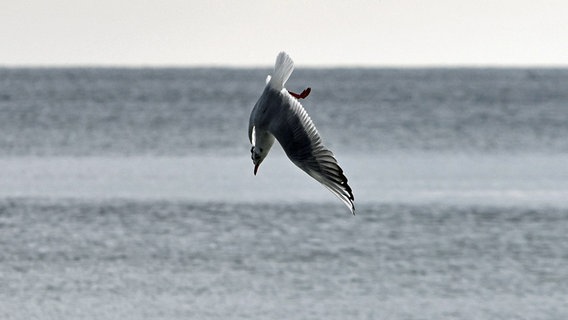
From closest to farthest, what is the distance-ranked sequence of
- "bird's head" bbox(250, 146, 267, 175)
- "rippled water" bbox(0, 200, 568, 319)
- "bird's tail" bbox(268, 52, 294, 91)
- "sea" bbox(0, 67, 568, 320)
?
"bird's head" bbox(250, 146, 267, 175) → "bird's tail" bbox(268, 52, 294, 91) → "rippled water" bbox(0, 200, 568, 319) → "sea" bbox(0, 67, 568, 320)

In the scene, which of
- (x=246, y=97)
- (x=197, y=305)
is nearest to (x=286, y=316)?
(x=197, y=305)

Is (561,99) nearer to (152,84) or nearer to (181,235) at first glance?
(152,84)

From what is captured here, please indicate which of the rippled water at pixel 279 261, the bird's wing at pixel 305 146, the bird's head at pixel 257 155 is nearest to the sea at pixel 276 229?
the rippled water at pixel 279 261

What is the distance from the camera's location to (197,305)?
888 inches

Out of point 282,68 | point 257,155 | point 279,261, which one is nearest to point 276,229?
point 279,261

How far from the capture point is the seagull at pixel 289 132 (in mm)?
7527

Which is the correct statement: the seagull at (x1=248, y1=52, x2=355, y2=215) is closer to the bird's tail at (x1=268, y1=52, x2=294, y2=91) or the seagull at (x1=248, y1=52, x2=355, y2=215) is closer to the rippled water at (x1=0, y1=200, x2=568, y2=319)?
the bird's tail at (x1=268, y1=52, x2=294, y2=91)

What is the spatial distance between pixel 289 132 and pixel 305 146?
0.53ft

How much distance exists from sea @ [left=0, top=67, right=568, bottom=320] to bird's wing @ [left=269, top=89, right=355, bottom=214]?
564 inches

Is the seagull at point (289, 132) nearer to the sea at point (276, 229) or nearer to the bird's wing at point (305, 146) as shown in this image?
the bird's wing at point (305, 146)

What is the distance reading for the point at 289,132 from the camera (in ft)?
24.9

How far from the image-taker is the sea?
23141 millimetres

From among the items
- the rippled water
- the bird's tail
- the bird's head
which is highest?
the bird's tail

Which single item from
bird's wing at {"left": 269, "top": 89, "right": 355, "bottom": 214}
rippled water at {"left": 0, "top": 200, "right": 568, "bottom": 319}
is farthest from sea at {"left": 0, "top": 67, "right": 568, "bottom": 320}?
bird's wing at {"left": 269, "top": 89, "right": 355, "bottom": 214}
